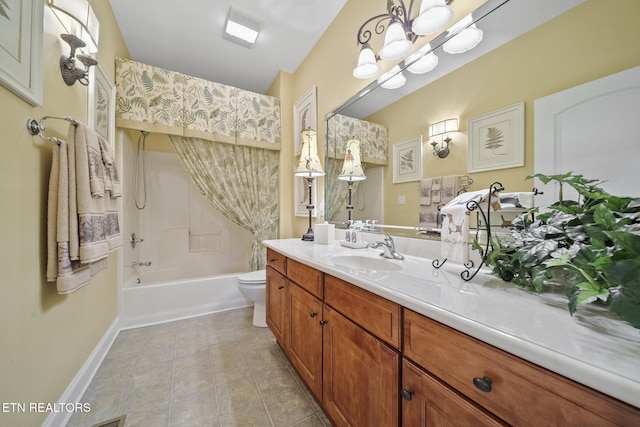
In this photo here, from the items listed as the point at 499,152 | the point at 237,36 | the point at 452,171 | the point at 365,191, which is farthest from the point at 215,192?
the point at 499,152

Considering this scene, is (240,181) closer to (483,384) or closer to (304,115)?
(304,115)

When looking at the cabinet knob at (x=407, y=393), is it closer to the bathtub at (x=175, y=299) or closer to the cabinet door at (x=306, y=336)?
the cabinet door at (x=306, y=336)

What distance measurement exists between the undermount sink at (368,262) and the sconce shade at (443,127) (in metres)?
0.70

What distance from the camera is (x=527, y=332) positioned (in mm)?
447

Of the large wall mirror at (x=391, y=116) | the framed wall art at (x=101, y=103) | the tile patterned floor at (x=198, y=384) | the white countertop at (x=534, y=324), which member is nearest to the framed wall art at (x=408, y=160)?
the large wall mirror at (x=391, y=116)

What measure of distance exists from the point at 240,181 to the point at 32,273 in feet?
6.13

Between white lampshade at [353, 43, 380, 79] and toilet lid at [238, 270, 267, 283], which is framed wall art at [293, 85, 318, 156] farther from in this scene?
toilet lid at [238, 270, 267, 283]

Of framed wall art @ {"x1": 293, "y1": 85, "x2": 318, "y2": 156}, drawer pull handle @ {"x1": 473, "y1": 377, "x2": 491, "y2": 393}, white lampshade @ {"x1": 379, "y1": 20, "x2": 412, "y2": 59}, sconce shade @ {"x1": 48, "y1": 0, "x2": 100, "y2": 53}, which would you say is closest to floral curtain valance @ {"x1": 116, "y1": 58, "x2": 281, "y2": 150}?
framed wall art @ {"x1": 293, "y1": 85, "x2": 318, "y2": 156}

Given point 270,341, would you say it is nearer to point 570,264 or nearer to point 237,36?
point 570,264

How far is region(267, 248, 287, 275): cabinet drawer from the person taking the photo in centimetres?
151

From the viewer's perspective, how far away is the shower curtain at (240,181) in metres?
2.49

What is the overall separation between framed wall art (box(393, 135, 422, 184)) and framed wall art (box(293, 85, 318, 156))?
1.13 metres

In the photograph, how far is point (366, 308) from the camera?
810mm

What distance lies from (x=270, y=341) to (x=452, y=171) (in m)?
1.82
